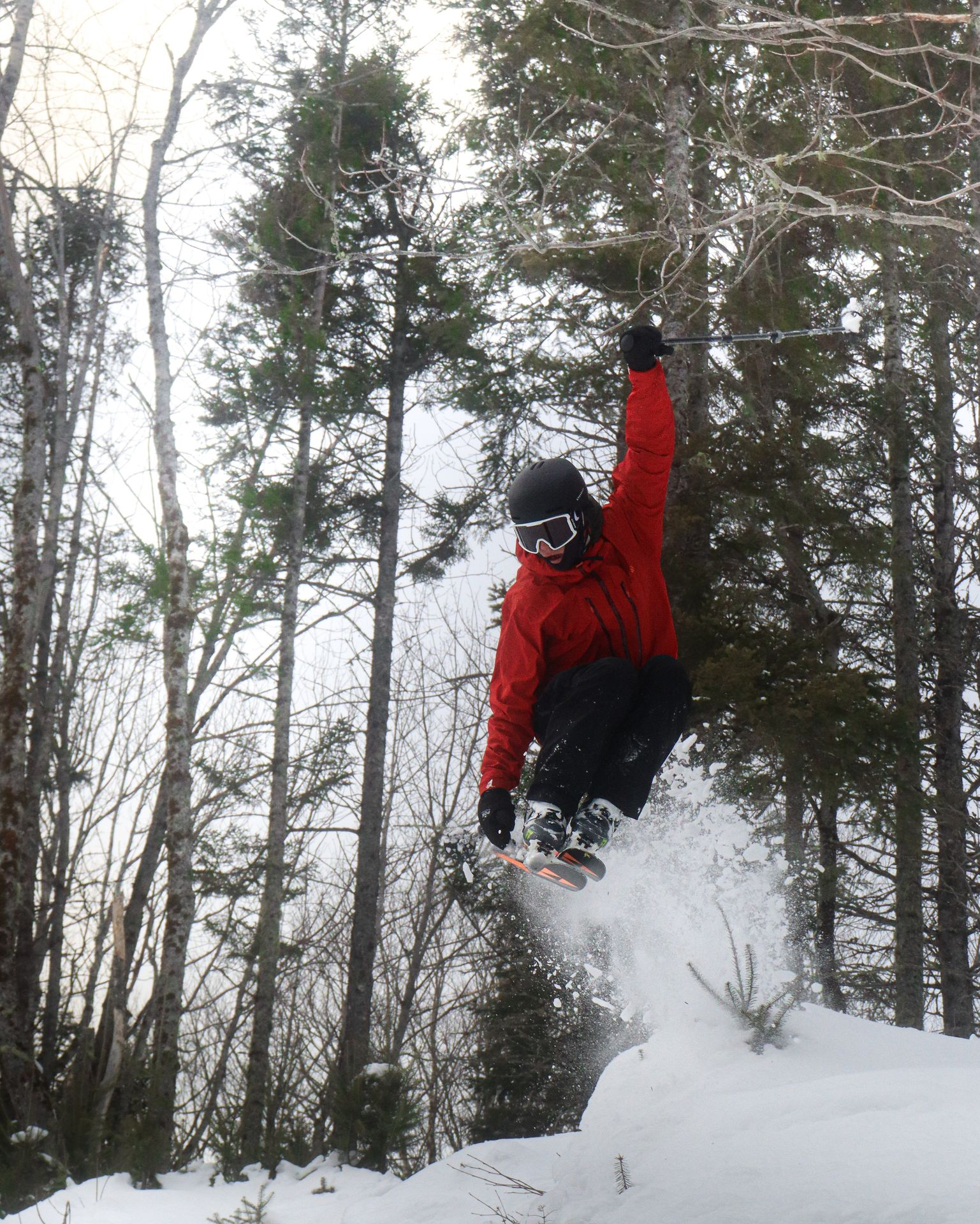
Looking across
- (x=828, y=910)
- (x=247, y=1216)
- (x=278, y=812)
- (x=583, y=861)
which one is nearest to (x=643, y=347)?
(x=583, y=861)

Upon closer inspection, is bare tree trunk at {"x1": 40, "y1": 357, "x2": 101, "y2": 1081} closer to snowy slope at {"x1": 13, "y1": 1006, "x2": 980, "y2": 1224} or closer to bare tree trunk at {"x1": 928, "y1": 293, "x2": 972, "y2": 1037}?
snowy slope at {"x1": 13, "y1": 1006, "x2": 980, "y2": 1224}

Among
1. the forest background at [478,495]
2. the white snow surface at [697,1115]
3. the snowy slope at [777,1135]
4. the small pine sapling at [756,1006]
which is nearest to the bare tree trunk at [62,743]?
the forest background at [478,495]

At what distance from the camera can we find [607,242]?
487cm

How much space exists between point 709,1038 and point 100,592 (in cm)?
1142

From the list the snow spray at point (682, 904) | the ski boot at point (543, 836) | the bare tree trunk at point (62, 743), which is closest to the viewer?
the ski boot at point (543, 836)

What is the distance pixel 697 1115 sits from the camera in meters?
3.45

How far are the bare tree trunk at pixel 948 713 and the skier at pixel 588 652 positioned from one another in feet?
20.6

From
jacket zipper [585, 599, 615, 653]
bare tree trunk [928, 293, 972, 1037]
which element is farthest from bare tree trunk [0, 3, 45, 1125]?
bare tree trunk [928, 293, 972, 1037]

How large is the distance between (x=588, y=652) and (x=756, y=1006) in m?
1.55

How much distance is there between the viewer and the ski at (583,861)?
12.0ft

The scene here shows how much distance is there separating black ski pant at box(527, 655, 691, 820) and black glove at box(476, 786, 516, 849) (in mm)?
184

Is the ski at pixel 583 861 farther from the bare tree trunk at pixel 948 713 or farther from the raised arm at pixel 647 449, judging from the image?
the bare tree trunk at pixel 948 713

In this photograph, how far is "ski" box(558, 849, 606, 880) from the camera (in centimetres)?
366

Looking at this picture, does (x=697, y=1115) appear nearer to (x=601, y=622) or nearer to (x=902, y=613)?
(x=601, y=622)
